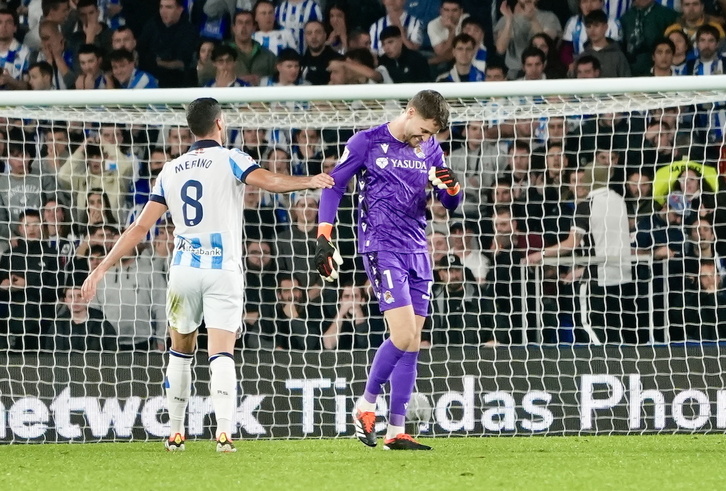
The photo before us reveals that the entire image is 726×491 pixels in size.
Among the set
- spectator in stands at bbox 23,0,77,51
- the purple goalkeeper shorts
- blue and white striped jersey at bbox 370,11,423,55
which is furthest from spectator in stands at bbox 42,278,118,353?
blue and white striped jersey at bbox 370,11,423,55

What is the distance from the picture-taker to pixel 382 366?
235 inches

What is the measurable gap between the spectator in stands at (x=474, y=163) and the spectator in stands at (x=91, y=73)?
3821 mm

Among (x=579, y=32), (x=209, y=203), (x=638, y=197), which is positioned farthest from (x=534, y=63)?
(x=209, y=203)

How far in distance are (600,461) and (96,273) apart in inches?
106

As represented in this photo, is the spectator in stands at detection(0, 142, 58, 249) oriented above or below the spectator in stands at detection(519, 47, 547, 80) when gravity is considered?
below

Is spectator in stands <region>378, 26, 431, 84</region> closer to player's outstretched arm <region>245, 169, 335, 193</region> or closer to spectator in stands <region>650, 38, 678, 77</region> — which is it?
spectator in stands <region>650, 38, 678, 77</region>

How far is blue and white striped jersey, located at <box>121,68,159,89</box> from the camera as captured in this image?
10.8 meters

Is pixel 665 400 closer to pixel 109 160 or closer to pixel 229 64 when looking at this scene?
pixel 109 160

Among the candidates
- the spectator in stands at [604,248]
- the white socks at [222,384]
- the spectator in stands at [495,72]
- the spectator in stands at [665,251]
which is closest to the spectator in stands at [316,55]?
the spectator in stands at [495,72]

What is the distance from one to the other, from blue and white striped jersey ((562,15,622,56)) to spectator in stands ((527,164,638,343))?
239 cm

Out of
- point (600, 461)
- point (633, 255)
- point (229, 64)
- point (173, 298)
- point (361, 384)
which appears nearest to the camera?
point (600, 461)

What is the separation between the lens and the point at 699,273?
→ 26.2 ft

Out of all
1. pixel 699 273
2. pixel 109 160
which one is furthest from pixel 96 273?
pixel 699 273

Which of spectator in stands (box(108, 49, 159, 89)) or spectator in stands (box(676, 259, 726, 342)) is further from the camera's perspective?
spectator in stands (box(108, 49, 159, 89))
